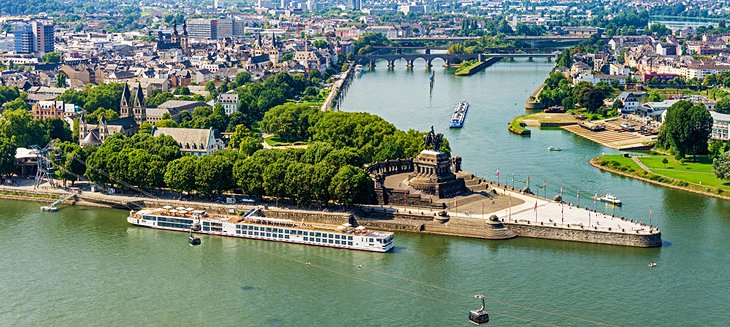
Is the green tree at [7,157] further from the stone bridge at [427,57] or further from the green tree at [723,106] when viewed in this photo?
the stone bridge at [427,57]

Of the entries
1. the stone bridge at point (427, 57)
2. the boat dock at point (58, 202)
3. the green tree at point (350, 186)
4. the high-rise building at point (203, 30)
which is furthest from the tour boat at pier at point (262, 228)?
the high-rise building at point (203, 30)

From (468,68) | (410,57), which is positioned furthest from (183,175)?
(410,57)

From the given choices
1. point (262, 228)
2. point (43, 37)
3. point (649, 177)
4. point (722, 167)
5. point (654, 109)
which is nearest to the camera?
point (262, 228)

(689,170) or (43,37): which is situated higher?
(43,37)

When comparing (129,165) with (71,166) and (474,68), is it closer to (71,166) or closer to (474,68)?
(71,166)

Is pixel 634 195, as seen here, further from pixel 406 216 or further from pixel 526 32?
pixel 526 32

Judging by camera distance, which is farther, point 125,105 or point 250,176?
point 125,105

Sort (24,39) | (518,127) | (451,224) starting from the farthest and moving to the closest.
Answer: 1. (24,39)
2. (518,127)
3. (451,224)

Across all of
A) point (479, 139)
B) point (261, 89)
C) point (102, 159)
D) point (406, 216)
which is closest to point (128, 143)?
point (102, 159)
